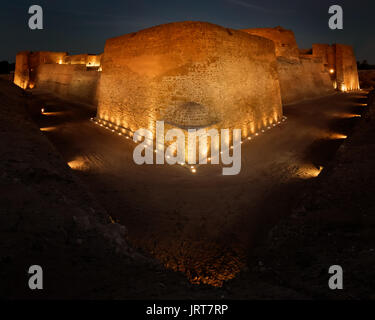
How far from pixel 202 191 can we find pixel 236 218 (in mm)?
1578

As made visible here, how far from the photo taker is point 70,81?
22.1 meters

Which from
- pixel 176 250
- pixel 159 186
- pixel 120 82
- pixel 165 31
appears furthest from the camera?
pixel 120 82

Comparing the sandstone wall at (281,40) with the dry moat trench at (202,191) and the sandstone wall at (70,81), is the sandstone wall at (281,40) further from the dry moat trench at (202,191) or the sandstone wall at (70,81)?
the sandstone wall at (70,81)

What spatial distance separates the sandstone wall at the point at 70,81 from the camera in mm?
20553

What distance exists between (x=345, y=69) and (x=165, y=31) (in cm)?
2228

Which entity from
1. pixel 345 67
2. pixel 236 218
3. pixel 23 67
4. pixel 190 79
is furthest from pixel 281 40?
pixel 23 67

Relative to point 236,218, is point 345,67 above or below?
above

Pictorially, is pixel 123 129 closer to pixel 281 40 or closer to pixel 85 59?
pixel 281 40

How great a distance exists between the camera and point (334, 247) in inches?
169

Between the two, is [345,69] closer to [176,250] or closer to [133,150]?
[133,150]

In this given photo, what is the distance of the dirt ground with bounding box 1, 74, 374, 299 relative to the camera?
139 inches

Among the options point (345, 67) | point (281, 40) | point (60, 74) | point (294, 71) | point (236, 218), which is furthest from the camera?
point (345, 67)

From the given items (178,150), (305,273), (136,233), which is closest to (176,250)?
(136,233)

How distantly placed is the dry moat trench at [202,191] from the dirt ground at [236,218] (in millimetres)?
30
